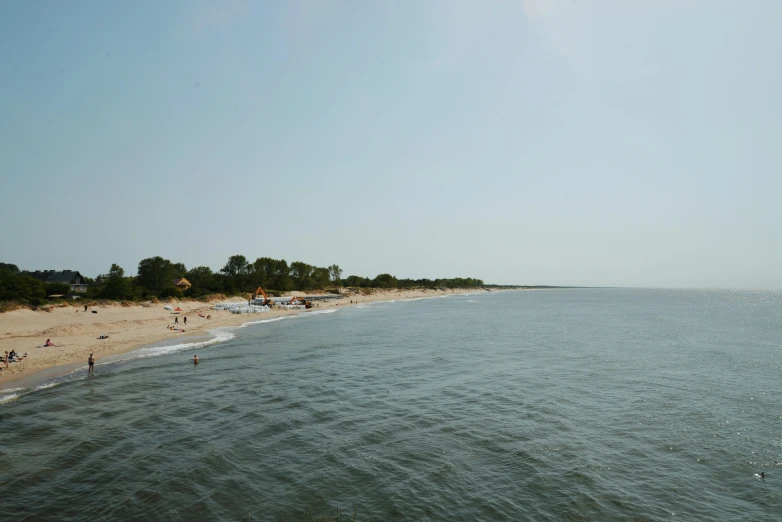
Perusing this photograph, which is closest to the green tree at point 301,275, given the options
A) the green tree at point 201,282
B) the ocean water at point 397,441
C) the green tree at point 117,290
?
the green tree at point 201,282

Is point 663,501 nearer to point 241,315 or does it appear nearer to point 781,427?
point 781,427

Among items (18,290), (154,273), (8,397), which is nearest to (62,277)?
(154,273)

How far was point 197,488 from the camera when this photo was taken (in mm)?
14969

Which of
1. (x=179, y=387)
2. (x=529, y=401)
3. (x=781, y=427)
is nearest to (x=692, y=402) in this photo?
(x=781, y=427)

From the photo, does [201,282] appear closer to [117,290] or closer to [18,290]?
[117,290]

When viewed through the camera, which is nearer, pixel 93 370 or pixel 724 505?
pixel 724 505

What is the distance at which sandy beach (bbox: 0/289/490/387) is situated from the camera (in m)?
34.8

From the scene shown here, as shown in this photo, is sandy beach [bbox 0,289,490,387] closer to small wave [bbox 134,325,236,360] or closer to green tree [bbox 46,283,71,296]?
small wave [bbox 134,325,236,360]

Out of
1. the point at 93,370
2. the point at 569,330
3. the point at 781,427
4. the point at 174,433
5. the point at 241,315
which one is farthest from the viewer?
the point at 241,315

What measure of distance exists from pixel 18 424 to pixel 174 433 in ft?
28.2

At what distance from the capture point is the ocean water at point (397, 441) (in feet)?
46.0

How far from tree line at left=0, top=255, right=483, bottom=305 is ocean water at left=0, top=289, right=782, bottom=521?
169ft

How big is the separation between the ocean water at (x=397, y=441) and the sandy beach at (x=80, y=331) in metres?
5.13

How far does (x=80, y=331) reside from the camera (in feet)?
163
